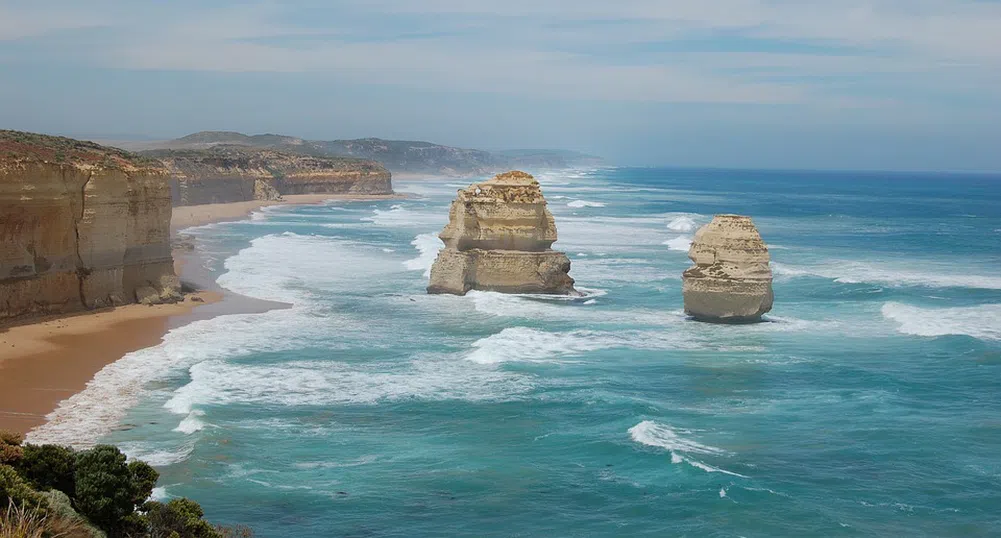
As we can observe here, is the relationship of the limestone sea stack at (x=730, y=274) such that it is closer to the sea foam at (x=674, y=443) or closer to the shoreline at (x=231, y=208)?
the sea foam at (x=674, y=443)

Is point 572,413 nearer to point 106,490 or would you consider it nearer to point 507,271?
point 106,490

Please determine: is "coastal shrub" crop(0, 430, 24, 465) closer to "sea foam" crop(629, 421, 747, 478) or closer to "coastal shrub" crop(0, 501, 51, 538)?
"coastal shrub" crop(0, 501, 51, 538)

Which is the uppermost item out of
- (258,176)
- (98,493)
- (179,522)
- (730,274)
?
(258,176)

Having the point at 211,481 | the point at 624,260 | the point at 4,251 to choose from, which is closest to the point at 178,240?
the point at 624,260

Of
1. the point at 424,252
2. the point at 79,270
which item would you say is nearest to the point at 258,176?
the point at 424,252

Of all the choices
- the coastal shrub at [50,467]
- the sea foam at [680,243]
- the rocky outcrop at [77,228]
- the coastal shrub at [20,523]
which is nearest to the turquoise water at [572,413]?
the coastal shrub at [50,467]

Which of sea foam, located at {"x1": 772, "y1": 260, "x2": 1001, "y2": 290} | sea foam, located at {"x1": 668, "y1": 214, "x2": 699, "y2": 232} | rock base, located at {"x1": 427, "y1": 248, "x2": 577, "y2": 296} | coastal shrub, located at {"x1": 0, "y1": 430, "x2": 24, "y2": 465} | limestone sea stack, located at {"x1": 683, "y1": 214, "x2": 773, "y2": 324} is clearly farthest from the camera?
sea foam, located at {"x1": 668, "y1": 214, "x2": 699, "y2": 232}

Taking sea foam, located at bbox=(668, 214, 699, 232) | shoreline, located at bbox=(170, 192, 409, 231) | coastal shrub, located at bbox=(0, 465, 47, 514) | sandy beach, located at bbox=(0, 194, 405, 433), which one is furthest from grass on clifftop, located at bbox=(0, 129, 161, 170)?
sea foam, located at bbox=(668, 214, 699, 232)
